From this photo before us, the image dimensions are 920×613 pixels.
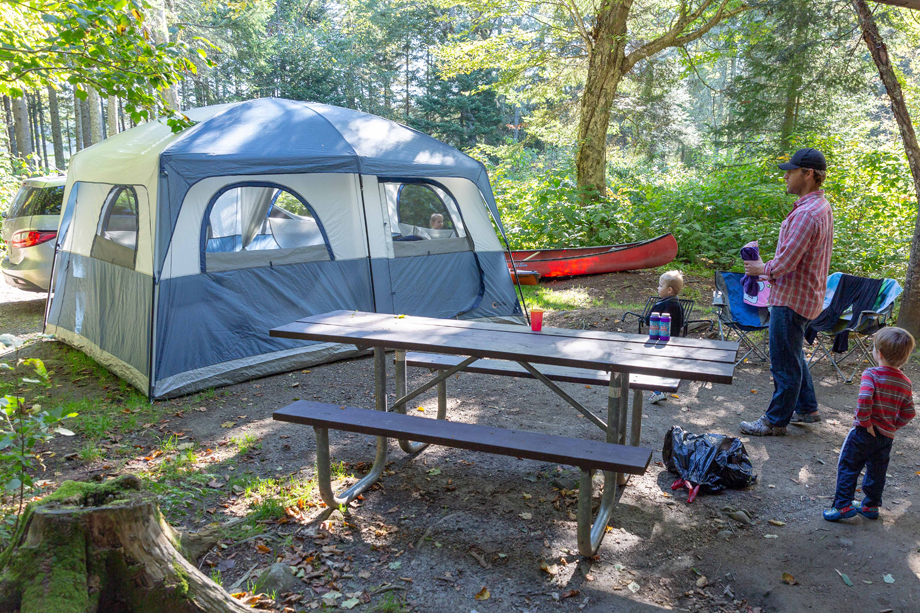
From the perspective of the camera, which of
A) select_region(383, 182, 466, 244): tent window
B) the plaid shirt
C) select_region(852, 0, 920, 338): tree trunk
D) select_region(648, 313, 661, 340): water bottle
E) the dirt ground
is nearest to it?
the dirt ground

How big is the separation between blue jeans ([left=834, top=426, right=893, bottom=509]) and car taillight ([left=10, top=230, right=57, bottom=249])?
28.1 feet

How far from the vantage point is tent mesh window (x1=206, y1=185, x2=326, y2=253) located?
21.5ft

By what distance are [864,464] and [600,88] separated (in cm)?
922

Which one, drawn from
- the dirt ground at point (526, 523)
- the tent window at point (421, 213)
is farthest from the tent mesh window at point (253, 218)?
the dirt ground at point (526, 523)

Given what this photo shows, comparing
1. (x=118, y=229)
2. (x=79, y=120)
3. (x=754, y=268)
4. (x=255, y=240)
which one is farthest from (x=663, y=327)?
(x=79, y=120)

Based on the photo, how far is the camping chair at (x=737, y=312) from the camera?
5797 mm

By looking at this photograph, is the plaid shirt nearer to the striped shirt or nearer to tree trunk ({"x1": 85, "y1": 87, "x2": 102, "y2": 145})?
the striped shirt

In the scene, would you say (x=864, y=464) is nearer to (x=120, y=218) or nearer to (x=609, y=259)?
(x=120, y=218)

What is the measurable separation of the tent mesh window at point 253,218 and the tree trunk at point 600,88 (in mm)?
6213

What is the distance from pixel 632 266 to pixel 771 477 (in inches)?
252

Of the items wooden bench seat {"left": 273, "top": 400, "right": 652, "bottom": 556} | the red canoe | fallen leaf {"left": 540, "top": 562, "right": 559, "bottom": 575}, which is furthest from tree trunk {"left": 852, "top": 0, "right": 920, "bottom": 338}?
fallen leaf {"left": 540, "top": 562, "right": 559, "bottom": 575}

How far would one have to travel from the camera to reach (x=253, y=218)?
7152 millimetres

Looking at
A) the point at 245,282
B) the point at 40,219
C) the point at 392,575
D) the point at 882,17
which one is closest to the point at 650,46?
the point at 882,17

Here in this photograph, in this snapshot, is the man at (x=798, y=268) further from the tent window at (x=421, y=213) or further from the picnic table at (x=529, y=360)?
the tent window at (x=421, y=213)
